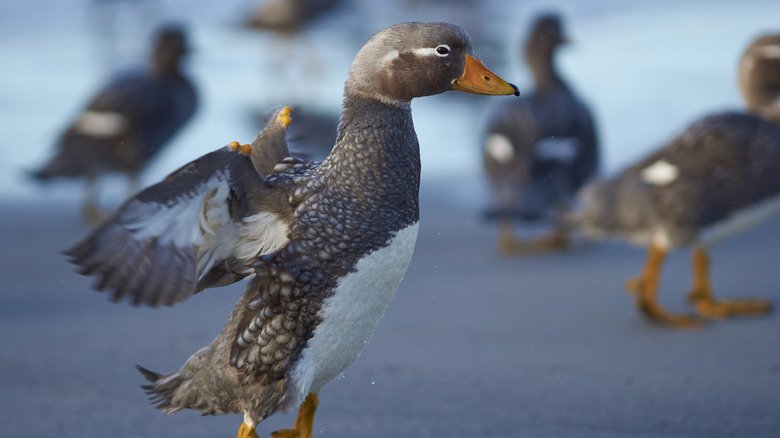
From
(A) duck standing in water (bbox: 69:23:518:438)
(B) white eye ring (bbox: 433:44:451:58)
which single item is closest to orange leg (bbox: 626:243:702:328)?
(A) duck standing in water (bbox: 69:23:518:438)

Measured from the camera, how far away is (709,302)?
5398 millimetres

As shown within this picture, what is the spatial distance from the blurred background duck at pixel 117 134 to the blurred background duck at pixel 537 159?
2790mm

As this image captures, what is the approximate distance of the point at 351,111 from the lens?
3.24m

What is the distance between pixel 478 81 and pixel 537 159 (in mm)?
3769

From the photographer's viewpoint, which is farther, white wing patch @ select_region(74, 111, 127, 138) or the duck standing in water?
white wing patch @ select_region(74, 111, 127, 138)

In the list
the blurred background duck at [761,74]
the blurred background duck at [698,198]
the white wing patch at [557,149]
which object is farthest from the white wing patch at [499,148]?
the blurred background duck at [761,74]

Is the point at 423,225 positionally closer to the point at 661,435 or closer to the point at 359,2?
the point at 661,435

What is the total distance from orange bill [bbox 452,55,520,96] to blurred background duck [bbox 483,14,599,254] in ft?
11.1

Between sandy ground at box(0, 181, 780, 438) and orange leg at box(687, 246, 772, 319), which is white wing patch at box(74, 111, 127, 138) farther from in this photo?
orange leg at box(687, 246, 772, 319)

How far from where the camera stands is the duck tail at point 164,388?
11.4ft

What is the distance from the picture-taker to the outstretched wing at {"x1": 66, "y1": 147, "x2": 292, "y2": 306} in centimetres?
289

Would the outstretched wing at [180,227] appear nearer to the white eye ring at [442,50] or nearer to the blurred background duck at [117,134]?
the white eye ring at [442,50]

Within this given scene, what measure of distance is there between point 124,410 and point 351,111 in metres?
1.81

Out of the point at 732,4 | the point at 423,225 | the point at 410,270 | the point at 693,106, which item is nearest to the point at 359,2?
the point at 732,4
